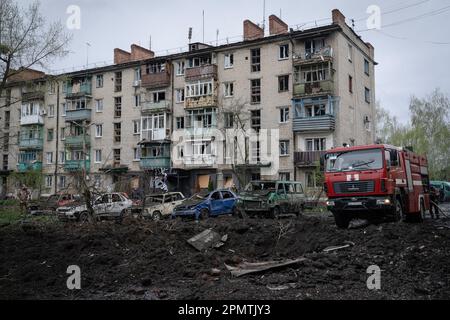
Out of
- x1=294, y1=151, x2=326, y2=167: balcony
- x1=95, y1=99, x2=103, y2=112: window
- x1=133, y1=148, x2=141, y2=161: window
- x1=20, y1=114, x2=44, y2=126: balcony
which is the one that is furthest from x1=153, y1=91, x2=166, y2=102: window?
x1=20, y1=114, x2=44, y2=126: balcony

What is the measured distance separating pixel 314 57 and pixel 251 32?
7.46m

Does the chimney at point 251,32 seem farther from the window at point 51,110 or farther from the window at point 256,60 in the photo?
the window at point 51,110

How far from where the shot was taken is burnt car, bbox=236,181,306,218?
22.8 metres

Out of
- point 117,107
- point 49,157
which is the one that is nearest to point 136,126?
point 117,107

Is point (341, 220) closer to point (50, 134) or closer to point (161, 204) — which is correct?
point (161, 204)

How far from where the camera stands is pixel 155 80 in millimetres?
44469

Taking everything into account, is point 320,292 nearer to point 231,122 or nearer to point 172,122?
point 231,122

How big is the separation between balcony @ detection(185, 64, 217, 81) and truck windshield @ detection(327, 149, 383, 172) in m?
27.4

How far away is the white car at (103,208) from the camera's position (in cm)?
1869
